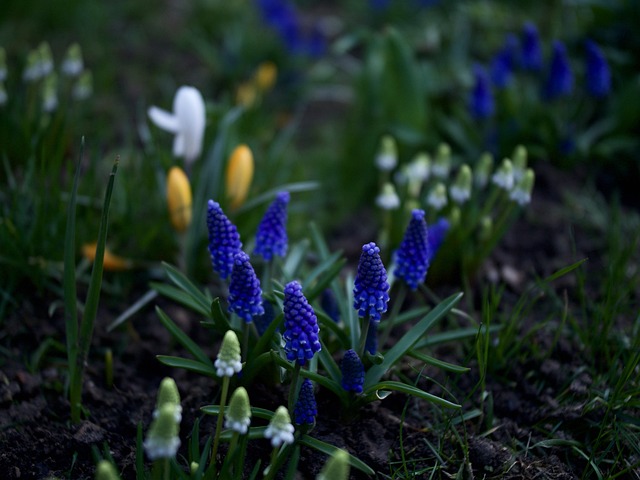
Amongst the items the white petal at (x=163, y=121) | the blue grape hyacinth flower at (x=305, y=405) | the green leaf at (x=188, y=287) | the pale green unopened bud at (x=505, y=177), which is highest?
the white petal at (x=163, y=121)

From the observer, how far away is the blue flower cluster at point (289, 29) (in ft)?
17.0

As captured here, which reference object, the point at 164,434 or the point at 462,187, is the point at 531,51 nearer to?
the point at 462,187

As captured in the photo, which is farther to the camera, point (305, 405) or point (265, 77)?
point (265, 77)

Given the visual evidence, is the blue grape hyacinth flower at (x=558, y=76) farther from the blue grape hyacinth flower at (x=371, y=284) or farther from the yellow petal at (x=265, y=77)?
the blue grape hyacinth flower at (x=371, y=284)

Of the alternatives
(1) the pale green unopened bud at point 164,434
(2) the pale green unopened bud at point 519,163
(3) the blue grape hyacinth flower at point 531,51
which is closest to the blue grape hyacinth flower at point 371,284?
(1) the pale green unopened bud at point 164,434

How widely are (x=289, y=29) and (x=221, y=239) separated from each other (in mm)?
3310

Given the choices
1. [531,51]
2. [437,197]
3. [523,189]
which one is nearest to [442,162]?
[437,197]

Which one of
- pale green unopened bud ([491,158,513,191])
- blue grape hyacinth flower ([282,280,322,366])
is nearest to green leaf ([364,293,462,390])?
blue grape hyacinth flower ([282,280,322,366])

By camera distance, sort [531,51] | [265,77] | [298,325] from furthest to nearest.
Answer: [265,77]
[531,51]
[298,325]

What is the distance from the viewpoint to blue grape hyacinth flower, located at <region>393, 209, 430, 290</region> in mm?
2330

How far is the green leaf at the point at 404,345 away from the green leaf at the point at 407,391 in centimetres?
4

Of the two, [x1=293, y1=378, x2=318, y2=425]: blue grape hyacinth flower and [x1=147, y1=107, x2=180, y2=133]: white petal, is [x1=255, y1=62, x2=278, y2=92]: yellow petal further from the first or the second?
[x1=293, y1=378, x2=318, y2=425]: blue grape hyacinth flower

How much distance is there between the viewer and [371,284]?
6.99 feet

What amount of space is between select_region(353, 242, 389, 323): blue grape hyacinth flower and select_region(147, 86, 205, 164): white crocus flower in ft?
4.37
